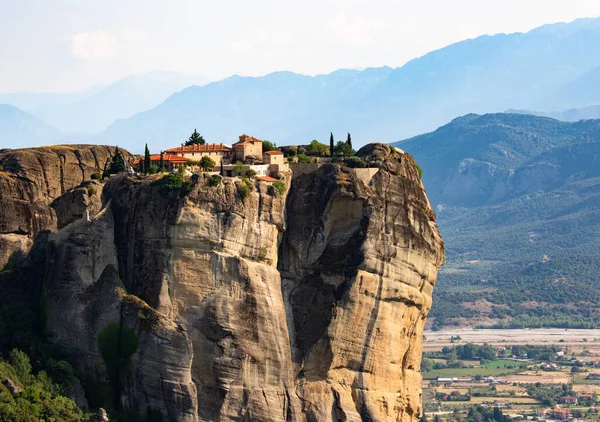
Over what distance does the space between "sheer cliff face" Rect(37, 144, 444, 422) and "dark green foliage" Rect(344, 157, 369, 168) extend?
0.61 meters

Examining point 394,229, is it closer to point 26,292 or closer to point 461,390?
point 26,292

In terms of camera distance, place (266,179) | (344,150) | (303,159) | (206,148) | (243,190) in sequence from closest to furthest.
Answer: (243,190) → (266,179) → (303,159) → (206,148) → (344,150)

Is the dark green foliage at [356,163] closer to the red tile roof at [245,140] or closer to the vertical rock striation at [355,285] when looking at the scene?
the vertical rock striation at [355,285]

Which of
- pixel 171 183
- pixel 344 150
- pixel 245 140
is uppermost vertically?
pixel 245 140

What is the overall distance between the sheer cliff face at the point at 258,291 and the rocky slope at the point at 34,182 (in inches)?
118

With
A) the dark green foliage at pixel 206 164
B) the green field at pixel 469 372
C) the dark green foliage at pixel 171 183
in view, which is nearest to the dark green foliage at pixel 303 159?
the dark green foliage at pixel 206 164

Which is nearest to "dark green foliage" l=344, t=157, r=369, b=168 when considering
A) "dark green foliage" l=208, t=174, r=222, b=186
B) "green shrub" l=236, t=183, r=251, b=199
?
"green shrub" l=236, t=183, r=251, b=199

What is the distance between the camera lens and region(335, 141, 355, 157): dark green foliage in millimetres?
74650

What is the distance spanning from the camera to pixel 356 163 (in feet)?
232

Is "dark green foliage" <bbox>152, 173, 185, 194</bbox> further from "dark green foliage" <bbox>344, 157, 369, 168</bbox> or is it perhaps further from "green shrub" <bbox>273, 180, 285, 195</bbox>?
"dark green foliage" <bbox>344, 157, 369, 168</bbox>

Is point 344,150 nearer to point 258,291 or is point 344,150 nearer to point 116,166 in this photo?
point 116,166

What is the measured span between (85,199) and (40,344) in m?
7.41

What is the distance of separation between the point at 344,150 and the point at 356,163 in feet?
16.1

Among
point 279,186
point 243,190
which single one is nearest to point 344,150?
point 279,186
